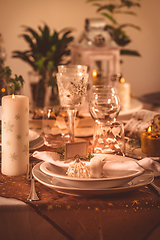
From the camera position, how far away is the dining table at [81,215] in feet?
1.87

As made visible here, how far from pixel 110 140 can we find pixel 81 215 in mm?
335

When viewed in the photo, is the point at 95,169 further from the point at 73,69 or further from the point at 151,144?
the point at 73,69

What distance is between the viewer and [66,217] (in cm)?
57

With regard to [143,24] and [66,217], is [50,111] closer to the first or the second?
[66,217]

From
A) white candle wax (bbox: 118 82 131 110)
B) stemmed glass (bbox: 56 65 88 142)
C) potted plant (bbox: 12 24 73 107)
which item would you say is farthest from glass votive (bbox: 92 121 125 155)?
potted plant (bbox: 12 24 73 107)

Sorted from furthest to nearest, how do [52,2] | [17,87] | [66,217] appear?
1. [52,2]
2. [17,87]
3. [66,217]

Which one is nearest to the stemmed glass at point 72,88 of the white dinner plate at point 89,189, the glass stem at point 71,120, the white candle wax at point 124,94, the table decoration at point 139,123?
the glass stem at point 71,120

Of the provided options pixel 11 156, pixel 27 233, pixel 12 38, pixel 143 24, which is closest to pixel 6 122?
pixel 11 156

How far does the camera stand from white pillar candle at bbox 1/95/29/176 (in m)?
0.73

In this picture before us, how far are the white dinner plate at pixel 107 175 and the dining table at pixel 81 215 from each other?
0.02 meters

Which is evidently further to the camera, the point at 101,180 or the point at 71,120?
the point at 71,120

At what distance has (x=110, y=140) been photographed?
0.87m

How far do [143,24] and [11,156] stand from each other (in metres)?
3.54

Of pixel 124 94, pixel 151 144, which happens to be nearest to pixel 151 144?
pixel 151 144
